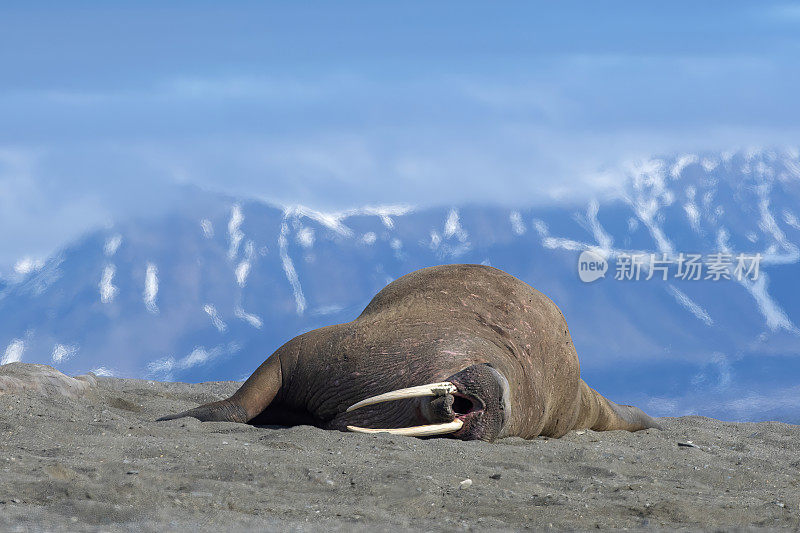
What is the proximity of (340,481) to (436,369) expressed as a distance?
1910 millimetres

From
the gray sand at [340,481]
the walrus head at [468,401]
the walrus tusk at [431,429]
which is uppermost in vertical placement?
the walrus head at [468,401]

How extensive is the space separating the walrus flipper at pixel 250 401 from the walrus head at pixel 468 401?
1714mm

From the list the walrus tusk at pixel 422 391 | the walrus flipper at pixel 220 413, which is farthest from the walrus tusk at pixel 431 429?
the walrus flipper at pixel 220 413

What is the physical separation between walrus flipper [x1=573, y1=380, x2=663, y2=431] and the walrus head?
2.18 m

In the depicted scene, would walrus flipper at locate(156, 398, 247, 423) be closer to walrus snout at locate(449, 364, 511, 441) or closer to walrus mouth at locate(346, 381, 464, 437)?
walrus mouth at locate(346, 381, 464, 437)

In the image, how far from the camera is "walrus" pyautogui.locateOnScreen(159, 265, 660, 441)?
5477 mm

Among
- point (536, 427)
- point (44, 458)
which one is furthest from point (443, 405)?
point (44, 458)

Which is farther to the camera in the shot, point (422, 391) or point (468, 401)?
point (468, 401)

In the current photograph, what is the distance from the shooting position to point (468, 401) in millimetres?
5543

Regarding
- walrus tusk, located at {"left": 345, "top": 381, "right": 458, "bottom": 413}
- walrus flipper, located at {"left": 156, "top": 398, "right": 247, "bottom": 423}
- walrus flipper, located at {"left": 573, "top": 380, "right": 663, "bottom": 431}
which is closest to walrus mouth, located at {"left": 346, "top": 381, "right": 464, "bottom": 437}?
walrus tusk, located at {"left": 345, "top": 381, "right": 458, "bottom": 413}

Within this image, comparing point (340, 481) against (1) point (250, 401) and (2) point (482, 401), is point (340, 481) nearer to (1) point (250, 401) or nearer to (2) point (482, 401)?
(2) point (482, 401)

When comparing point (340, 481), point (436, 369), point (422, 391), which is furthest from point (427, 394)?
point (340, 481)

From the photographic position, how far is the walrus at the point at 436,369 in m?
5.48

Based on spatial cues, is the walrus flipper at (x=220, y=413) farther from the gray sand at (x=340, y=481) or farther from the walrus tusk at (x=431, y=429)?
the walrus tusk at (x=431, y=429)
